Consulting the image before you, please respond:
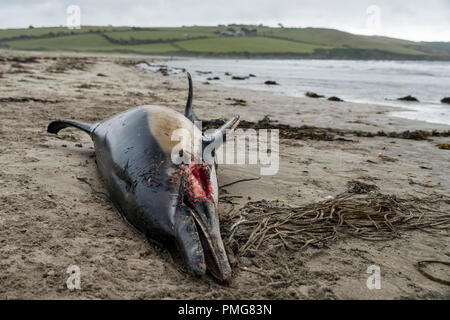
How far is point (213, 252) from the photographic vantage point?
8.27 ft

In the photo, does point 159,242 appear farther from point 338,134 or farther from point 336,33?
point 336,33

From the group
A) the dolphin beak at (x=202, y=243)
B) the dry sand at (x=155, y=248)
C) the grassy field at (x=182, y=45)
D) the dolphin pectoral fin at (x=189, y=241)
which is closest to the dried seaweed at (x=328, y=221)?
the dry sand at (x=155, y=248)

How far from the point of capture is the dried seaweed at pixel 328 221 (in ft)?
10.0

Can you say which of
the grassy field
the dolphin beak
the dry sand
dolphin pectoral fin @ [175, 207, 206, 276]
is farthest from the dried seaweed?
the grassy field

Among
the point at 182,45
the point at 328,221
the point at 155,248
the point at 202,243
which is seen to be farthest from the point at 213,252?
the point at 182,45

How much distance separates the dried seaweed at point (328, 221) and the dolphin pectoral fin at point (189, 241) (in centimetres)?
47

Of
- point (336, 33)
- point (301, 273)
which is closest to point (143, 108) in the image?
point (301, 273)

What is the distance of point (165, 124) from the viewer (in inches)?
148

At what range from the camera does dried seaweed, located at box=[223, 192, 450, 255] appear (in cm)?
306

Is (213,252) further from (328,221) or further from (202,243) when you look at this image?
(328,221)

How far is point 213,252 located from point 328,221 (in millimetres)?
1413

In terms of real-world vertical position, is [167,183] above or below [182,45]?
below

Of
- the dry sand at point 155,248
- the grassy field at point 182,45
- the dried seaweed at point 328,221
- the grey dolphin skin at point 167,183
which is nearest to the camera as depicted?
the dry sand at point 155,248

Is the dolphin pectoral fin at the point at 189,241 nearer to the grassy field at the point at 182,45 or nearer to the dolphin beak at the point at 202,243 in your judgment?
the dolphin beak at the point at 202,243
